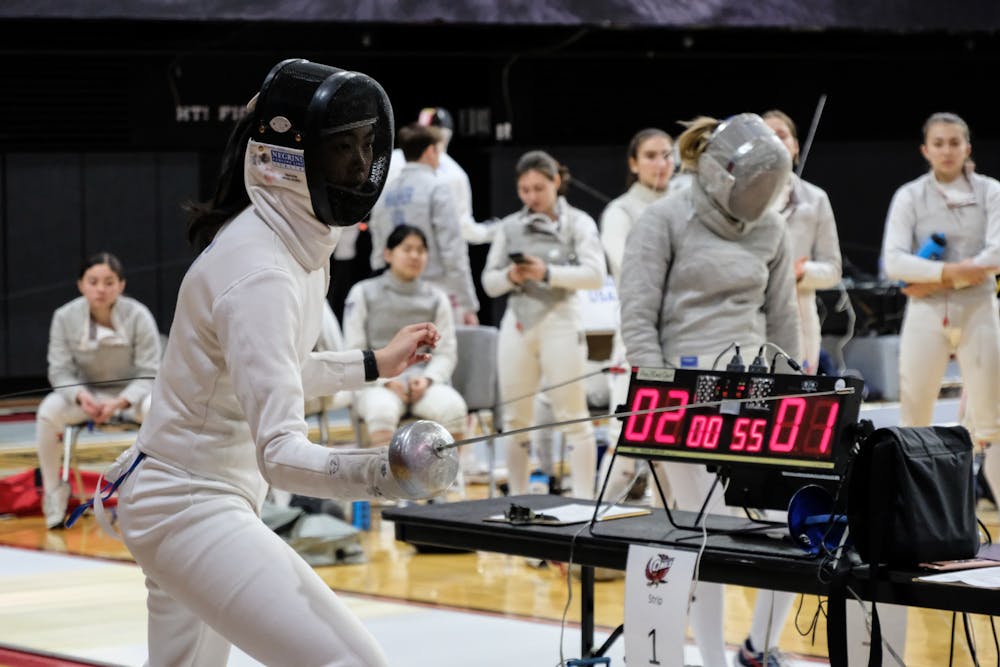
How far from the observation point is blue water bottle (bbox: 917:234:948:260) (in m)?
5.22

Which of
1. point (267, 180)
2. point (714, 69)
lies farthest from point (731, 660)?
point (714, 69)

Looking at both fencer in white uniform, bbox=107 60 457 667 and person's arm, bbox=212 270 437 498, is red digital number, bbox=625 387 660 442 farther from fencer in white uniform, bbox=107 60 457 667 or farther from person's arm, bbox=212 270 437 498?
person's arm, bbox=212 270 437 498

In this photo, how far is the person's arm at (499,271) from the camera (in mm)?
5480

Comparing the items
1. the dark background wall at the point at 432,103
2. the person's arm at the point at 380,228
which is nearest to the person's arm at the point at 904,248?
the person's arm at the point at 380,228

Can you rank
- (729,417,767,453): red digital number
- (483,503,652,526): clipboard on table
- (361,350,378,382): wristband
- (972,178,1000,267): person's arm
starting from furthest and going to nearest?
(972,178,1000,267): person's arm < (483,503,652,526): clipboard on table < (729,417,767,453): red digital number < (361,350,378,382): wristband

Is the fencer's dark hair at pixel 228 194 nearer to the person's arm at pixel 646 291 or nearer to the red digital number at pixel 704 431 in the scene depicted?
the red digital number at pixel 704 431

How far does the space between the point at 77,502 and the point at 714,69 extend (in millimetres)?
5856

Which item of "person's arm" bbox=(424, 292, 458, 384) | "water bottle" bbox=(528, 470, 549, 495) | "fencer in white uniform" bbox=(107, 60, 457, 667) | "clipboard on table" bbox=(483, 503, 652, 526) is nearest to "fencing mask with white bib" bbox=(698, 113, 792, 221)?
"clipboard on table" bbox=(483, 503, 652, 526)

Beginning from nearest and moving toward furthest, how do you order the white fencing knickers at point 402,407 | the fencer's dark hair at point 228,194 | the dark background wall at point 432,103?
1. the fencer's dark hair at point 228,194
2. the white fencing knickers at point 402,407
3. the dark background wall at point 432,103

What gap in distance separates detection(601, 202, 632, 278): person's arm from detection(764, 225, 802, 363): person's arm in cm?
155

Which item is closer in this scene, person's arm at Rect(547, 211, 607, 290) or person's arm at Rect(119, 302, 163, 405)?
person's arm at Rect(547, 211, 607, 290)

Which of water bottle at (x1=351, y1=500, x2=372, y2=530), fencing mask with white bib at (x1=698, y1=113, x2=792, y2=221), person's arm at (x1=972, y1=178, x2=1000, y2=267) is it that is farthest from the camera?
water bottle at (x1=351, y1=500, x2=372, y2=530)

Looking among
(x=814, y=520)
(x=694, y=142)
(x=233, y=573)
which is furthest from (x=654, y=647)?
(x=694, y=142)

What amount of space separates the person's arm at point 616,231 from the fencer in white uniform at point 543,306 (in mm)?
100
